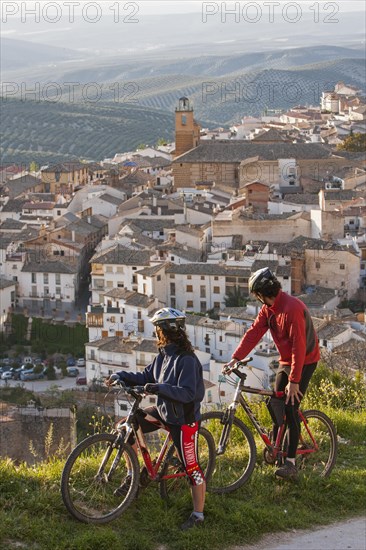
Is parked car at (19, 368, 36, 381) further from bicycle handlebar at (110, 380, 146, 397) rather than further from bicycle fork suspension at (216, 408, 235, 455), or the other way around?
bicycle handlebar at (110, 380, 146, 397)

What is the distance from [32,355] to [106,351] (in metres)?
3.58

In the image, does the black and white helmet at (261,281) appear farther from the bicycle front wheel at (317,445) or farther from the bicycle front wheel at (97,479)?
the bicycle front wheel at (97,479)

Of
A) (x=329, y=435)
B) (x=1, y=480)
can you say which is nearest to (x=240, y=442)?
(x=329, y=435)

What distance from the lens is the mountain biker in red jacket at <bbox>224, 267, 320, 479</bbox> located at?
5449 millimetres

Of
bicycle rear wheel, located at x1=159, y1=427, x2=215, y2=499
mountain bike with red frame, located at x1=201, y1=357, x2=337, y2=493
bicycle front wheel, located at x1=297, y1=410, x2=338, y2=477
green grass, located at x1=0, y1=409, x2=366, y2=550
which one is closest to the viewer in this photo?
green grass, located at x1=0, y1=409, x2=366, y2=550

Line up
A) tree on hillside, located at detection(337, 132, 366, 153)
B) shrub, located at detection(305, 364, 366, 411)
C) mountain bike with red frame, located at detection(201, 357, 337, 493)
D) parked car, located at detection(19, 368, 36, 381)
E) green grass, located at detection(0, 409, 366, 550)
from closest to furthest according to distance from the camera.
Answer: green grass, located at detection(0, 409, 366, 550)
mountain bike with red frame, located at detection(201, 357, 337, 493)
shrub, located at detection(305, 364, 366, 411)
parked car, located at detection(19, 368, 36, 381)
tree on hillside, located at detection(337, 132, 366, 153)

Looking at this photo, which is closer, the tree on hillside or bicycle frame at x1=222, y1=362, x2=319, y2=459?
bicycle frame at x1=222, y1=362, x2=319, y2=459

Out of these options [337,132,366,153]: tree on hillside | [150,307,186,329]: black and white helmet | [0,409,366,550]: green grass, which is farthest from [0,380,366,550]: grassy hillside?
[337,132,366,153]: tree on hillside

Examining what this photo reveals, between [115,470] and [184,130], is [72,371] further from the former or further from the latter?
[184,130]

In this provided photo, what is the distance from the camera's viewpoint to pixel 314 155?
37.3 m

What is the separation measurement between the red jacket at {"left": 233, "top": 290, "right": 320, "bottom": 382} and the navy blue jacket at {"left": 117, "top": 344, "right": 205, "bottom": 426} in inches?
17.1

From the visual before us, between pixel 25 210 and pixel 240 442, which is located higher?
pixel 240 442

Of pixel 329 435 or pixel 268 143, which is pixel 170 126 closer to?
pixel 268 143

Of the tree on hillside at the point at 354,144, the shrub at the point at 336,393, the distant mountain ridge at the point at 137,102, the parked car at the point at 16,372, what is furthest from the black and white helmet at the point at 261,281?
the distant mountain ridge at the point at 137,102
